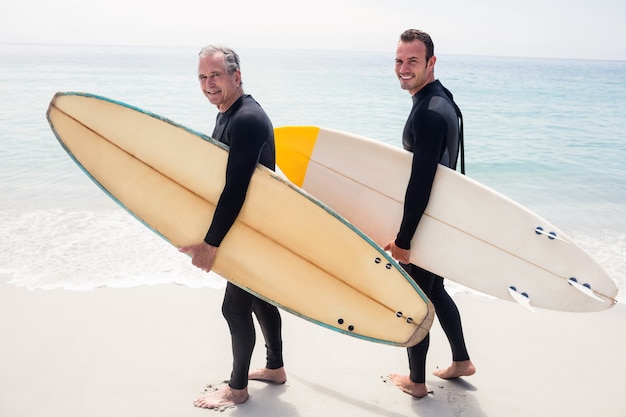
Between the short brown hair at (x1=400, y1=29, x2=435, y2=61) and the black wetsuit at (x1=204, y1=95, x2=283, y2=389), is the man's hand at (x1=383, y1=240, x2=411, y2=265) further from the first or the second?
the short brown hair at (x1=400, y1=29, x2=435, y2=61)

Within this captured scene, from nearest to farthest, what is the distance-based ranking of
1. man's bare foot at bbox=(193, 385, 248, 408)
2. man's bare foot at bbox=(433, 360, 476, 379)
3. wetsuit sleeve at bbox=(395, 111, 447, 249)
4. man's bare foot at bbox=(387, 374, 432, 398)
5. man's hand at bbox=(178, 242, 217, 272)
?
wetsuit sleeve at bbox=(395, 111, 447, 249)
man's hand at bbox=(178, 242, 217, 272)
man's bare foot at bbox=(193, 385, 248, 408)
man's bare foot at bbox=(387, 374, 432, 398)
man's bare foot at bbox=(433, 360, 476, 379)

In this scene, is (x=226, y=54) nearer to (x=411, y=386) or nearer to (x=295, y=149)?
(x=295, y=149)

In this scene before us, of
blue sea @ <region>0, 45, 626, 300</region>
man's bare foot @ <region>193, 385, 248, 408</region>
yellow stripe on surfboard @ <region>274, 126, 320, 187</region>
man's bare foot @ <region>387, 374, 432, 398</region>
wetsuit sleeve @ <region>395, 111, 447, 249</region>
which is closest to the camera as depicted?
wetsuit sleeve @ <region>395, 111, 447, 249</region>

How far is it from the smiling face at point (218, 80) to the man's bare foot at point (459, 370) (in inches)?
66.2

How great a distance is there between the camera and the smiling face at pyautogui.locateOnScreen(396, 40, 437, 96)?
6.86ft

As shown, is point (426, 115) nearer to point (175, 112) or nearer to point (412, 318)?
point (412, 318)

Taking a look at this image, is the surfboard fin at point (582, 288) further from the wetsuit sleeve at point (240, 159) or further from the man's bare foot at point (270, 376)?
the wetsuit sleeve at point (240, 159)

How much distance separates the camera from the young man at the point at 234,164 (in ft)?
6.12

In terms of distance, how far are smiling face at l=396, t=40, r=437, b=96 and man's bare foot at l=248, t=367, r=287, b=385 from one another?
4.87ft

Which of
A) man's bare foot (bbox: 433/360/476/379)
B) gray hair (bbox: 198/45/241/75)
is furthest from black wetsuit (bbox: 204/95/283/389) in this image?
man's bare foot (bbox: 433/360/476/379)

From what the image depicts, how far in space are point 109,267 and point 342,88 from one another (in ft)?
68.6

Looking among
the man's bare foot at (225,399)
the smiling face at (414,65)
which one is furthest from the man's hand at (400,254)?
the man's bare foot at (225,399)

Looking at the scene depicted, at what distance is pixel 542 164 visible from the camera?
Result: 32.1 feet

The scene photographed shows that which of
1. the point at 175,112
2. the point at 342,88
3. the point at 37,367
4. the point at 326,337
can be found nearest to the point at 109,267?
the point at 37,367
